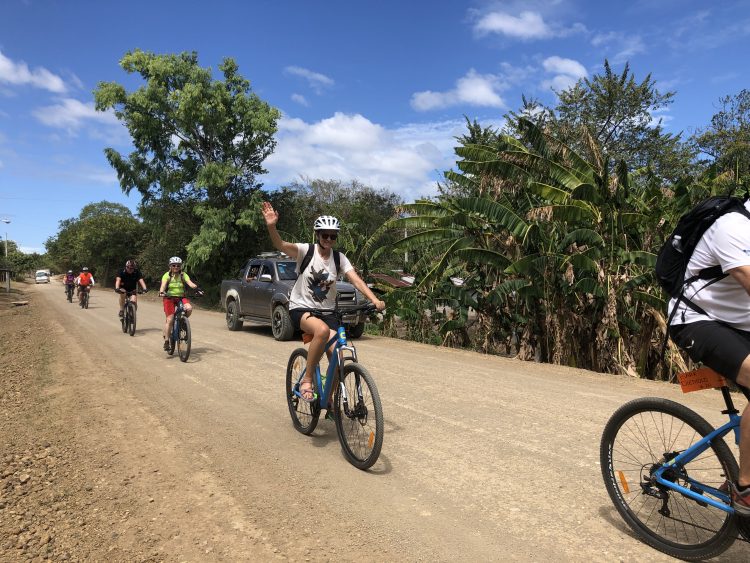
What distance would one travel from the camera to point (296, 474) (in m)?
4.21

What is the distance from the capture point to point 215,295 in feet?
89.3

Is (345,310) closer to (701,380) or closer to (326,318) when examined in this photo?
(326,318)

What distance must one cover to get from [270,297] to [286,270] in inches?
37.3

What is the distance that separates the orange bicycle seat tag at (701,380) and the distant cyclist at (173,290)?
8644 mm

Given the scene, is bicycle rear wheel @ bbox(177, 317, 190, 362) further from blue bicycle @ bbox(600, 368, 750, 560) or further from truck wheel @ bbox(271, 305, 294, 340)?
blue bicycle @ bbox(600, 368, 750, 560)

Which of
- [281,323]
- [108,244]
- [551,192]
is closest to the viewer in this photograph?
[551,192]

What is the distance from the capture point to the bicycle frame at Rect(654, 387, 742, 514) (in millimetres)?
2727

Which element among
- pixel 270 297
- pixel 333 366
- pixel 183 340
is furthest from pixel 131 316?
pixel 333 366

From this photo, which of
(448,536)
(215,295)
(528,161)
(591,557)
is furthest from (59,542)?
(215,295)

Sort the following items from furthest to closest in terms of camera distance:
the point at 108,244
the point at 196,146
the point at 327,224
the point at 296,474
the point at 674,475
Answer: the point at 108,244, the point at 196,146, the point at 327,224, the point at 296,474, the point at 674,475

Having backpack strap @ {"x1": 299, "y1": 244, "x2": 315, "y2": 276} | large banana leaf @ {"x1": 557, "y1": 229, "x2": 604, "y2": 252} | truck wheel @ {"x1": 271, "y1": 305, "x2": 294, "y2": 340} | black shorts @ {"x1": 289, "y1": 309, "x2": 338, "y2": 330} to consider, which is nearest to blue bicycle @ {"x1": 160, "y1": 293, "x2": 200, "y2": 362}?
truck wheel @ {"x1": 271, "y1": 305, "x2": 294, "y2": 340}

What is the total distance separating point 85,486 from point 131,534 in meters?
1.00

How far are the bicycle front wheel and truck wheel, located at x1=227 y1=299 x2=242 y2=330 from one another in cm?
1258

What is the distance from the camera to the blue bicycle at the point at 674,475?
2.77 meters
